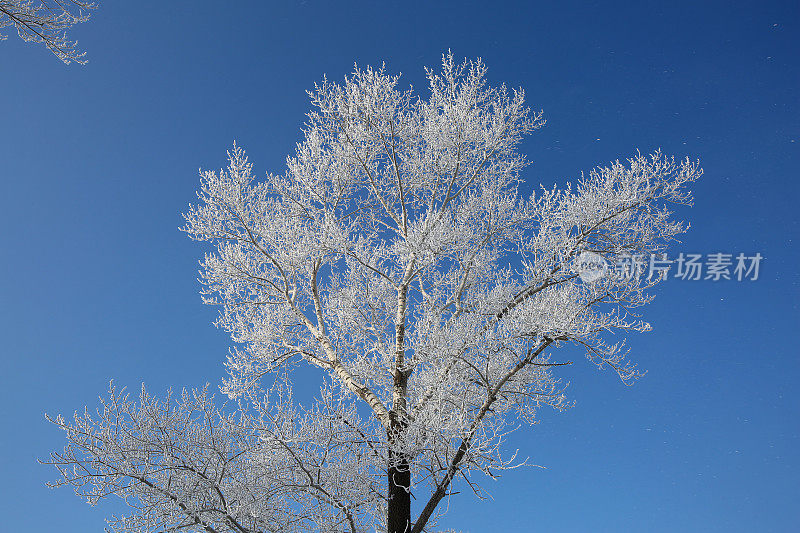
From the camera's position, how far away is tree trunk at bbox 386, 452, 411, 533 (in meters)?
6.75

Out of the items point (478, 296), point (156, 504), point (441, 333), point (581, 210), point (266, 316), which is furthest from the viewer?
point (266, 316)

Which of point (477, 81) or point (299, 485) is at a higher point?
point (477, 81)

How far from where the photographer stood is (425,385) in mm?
7109

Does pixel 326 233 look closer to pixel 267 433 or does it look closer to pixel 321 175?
pixel 321 175

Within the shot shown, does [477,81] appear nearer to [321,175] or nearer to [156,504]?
[321,175]

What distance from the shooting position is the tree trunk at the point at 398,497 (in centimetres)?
675

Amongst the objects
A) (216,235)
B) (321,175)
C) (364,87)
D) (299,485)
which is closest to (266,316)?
(216,235)

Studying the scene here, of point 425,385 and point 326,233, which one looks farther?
point 326,233

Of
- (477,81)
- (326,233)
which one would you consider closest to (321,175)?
(326,233)

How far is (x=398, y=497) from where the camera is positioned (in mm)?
6832

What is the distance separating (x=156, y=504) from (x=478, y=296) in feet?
14.5

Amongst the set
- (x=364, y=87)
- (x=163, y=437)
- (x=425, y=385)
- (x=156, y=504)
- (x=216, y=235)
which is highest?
(x=364, y=87)

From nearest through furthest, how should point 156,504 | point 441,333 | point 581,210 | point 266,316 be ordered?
point 156,504 → point 441,333 → point 581,210 → point 266,316

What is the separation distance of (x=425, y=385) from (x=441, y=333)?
0.74 m
